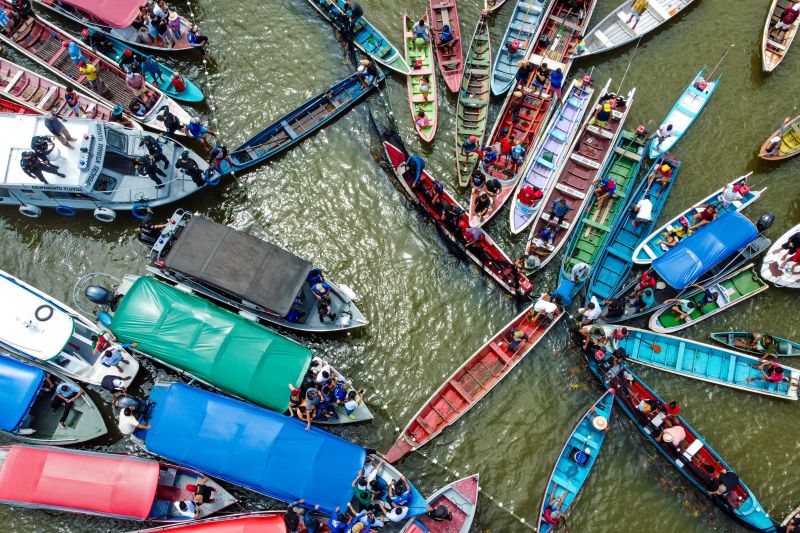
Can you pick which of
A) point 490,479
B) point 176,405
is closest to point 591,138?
point 490,479

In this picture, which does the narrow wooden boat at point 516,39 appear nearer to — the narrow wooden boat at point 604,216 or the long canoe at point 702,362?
the narrow wooden boat at point 604,216

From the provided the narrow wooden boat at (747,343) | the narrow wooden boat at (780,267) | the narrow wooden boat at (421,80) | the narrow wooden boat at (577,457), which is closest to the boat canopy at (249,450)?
the narrow wooden boat at (577,457)

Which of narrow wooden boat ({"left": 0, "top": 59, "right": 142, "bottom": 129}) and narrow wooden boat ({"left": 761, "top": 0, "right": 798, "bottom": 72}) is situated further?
narrow wooden boat ({"left": 761, "top": 0, "right": 798, "bottom": 72})

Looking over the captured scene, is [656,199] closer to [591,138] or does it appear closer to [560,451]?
[591,138]

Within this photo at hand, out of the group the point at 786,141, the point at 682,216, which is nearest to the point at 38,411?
the point at 682,216

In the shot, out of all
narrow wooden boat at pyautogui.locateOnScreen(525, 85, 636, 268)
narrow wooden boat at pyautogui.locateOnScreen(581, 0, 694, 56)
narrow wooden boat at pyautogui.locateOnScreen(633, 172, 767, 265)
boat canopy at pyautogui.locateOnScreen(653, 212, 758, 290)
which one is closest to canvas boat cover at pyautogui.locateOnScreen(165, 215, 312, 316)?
narrow wooden boat at pyautogui.locateOnScreen(525, 85, 636, 268)

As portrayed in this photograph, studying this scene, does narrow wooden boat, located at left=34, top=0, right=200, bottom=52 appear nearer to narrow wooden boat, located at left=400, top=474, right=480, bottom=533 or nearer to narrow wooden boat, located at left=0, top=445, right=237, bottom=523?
narrow wooden boat, located at left=0, top=445, right=237, bottom=523

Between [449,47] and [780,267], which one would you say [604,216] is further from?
[449,47]

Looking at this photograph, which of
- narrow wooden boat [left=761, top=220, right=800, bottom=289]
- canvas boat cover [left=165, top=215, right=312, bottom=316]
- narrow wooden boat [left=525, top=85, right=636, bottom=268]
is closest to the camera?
canvas boat cover [left=165, top=215, right=312, bottom=316]
